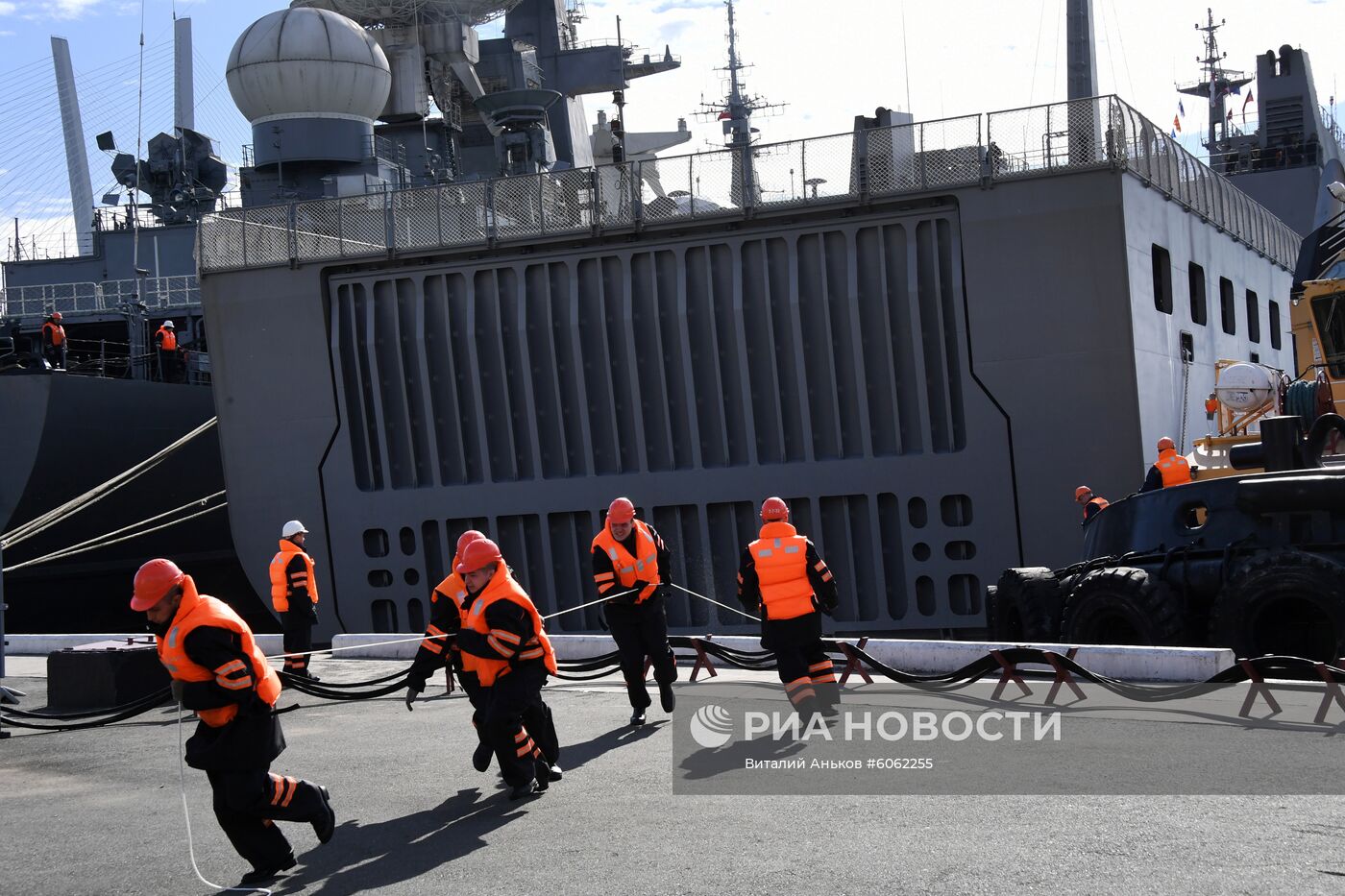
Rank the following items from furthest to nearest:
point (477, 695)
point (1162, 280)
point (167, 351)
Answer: point (167, 351) < point (1162, 280) < point (477, 695)

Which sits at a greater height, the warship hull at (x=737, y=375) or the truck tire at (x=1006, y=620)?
the warship hull at (x=737, y=375)

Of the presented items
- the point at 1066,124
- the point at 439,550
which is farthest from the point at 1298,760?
the point at 439,550

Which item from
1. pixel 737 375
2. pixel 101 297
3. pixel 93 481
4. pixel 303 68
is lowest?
pixel 93 481

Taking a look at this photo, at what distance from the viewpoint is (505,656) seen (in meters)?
6.91

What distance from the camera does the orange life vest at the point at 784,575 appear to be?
28.8 ft

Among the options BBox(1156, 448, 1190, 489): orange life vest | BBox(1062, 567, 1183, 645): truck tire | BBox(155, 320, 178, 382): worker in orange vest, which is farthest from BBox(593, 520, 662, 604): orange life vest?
BBox(155, 320, 178, 382): worker in orange vest

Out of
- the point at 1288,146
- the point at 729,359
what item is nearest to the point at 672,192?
the point at 729,359

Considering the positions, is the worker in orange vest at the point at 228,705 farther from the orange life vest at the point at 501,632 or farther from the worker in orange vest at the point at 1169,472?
the worker in orange vest at the point at 1169,472

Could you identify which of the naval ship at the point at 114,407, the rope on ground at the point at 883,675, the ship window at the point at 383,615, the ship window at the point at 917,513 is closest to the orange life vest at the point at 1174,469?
the ship window at the point at 917,513

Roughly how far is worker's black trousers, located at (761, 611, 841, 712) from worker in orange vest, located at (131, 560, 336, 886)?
3.74 metres

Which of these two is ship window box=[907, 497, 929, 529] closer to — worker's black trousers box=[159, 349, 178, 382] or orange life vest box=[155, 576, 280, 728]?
orange life vest box=[155, 576, 280, 728]

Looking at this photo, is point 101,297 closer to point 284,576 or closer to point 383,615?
point 383,615

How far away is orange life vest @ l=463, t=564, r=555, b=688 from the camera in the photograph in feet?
22.7

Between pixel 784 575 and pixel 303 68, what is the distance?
1930 centimetres
